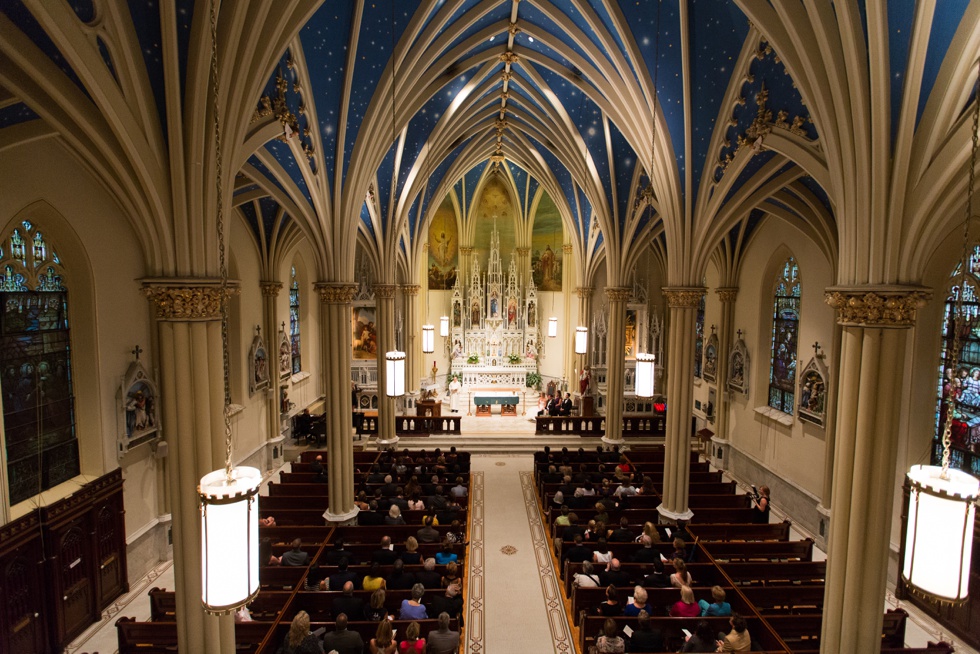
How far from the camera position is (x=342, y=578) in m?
8.51

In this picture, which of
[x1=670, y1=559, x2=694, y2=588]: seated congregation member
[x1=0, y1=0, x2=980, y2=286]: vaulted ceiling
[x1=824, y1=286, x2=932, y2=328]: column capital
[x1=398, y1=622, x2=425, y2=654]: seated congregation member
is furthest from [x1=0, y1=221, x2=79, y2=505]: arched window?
[x1=824, y1=286, x2=932, y2=328]: column capital

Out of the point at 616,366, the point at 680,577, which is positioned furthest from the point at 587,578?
the point at 616,366

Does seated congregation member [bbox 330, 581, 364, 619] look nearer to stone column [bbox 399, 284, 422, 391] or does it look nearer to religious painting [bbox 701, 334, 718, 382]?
religious painting [bbox 701, 334, 718, 382]

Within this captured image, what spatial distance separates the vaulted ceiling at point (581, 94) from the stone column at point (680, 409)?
29.4 inches

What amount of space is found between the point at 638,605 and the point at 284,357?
47.8 feet

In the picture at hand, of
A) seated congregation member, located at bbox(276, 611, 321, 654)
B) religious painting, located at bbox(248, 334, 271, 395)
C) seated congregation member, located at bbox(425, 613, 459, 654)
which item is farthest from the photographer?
religious painting, located at bbox(248, 334, 271, 395)

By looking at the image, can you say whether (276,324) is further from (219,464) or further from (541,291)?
(541,291)

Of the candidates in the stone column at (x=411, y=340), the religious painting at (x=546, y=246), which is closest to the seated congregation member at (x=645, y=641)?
the stone column at (x=411, y=340)

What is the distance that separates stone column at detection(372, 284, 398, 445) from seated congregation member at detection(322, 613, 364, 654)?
10.0 metres

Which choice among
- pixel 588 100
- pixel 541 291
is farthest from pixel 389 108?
pixel 541 291

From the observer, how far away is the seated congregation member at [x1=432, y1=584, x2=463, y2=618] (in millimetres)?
7922

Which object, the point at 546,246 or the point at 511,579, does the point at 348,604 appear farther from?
the point at 546,246

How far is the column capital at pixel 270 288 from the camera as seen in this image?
54.7 feet

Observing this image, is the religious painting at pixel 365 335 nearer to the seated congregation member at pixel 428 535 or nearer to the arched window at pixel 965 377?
the seated congregation member at pixel 428 535
